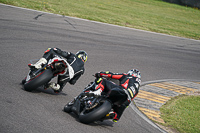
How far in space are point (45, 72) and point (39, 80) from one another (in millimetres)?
199

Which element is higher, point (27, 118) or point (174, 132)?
point (27, 118)

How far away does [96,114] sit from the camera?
189 inches

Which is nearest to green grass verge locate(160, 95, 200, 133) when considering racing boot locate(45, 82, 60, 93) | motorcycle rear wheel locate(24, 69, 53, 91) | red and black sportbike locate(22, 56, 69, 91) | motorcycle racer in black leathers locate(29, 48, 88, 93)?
motorcycle racer in black leathers locate(29, 48, 88, 93)

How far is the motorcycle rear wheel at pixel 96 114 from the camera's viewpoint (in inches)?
189

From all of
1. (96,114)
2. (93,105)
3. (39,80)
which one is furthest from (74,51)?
(96,114)

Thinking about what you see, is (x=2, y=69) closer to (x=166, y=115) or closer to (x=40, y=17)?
(x=166, y=115)

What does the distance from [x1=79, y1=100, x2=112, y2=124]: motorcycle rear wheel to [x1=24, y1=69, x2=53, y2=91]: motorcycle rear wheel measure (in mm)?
1138

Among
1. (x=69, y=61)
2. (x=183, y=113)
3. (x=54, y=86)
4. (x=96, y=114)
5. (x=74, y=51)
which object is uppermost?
(x=69, y=61)

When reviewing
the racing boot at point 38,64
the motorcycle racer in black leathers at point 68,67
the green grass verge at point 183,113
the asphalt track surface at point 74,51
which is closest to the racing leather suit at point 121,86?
the asphalt track surface at point 74,51

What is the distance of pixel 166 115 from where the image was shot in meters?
7.07

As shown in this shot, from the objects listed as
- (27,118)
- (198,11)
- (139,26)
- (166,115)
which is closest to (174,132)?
(166,115)

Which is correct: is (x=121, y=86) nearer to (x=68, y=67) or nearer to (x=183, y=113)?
(x=68, y=67)

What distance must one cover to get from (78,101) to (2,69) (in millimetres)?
2455

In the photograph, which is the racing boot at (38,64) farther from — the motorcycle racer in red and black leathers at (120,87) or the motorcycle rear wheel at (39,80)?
the motorcycle racer in red and black leathers at (120,87)
